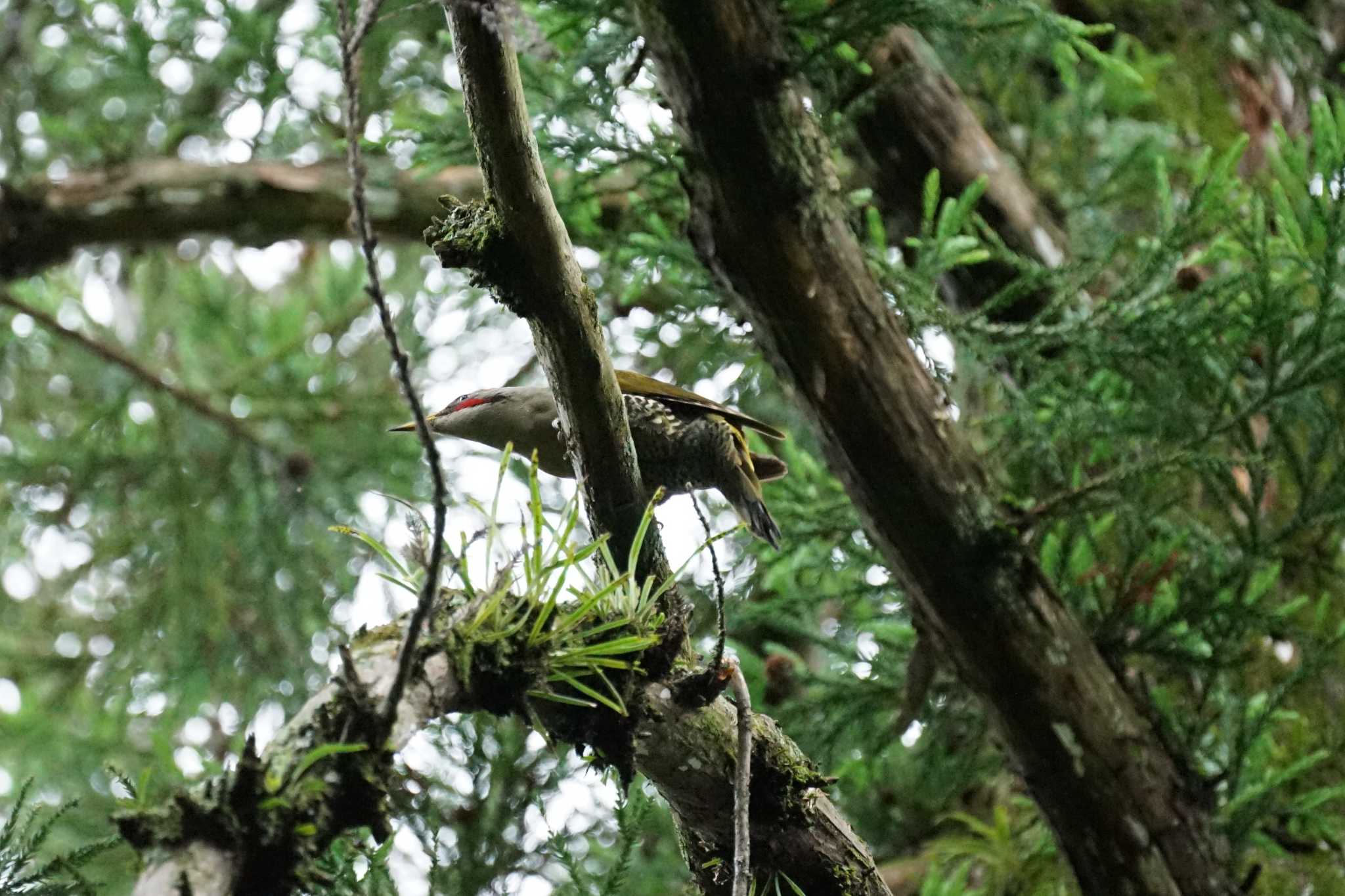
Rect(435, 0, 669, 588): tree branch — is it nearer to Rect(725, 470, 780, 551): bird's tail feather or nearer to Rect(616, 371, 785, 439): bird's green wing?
Rect(616, 371, 785, 439): bird's green wing

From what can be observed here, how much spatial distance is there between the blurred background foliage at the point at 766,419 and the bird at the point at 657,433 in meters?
0.15

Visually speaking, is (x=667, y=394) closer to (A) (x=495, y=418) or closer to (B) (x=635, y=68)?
(A) (x=495, y=418)

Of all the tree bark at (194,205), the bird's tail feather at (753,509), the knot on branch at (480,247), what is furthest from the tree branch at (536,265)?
the tree bark at (194,205)

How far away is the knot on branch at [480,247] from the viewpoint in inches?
61.5

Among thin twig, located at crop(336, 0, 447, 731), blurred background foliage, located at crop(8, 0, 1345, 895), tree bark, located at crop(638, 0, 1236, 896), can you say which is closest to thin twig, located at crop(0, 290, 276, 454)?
blurred background foliage, located at crop(8, 0, 1345, 895)

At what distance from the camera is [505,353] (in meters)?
4.89

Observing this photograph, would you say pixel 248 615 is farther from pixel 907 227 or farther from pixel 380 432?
pixel 907 227

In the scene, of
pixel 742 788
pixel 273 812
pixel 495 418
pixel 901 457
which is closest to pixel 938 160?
pixel 901 457

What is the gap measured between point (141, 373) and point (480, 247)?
370 cm

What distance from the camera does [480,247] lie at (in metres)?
1.56

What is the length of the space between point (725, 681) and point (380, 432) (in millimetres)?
3784

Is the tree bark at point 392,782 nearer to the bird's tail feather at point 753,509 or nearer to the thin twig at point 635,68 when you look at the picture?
the bird's tail feather at point 753,509

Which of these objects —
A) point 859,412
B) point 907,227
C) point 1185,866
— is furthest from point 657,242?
point 1185,866

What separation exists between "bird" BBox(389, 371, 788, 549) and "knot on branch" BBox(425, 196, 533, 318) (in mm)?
390
